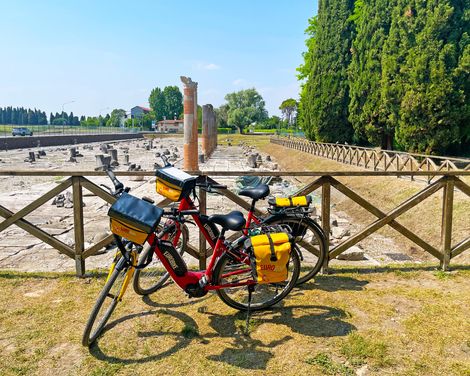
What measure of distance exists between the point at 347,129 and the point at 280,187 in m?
13.3

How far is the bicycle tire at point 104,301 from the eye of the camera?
303 cm

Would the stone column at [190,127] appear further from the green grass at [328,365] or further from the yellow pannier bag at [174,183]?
the green grass at [328,365]

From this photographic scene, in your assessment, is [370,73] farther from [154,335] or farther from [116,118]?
[116,118]

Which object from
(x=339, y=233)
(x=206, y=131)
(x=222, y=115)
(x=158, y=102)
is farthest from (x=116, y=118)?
(x=339, y=233)

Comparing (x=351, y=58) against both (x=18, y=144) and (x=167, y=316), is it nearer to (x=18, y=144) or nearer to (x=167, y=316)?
(x=167, y=316)

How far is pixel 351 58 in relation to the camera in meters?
26.9

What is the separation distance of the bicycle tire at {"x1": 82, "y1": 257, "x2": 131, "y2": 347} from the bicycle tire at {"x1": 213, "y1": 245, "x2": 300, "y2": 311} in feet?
2.65

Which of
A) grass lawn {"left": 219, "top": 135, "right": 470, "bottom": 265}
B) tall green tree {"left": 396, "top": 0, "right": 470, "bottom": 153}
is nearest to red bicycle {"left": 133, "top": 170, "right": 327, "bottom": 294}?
grass lawn {"left": 219, "top": 135, "right": 470, "bottom": 265}

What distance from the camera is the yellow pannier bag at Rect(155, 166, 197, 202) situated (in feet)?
11.0

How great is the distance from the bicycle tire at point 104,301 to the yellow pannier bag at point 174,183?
0.68m

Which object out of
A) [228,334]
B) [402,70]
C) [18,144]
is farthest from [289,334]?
[18,144]

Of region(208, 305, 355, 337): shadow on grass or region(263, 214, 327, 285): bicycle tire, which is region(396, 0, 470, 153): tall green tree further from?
region(208, 305, 355, 337): shadow on grass

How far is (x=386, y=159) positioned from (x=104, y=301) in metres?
14.7

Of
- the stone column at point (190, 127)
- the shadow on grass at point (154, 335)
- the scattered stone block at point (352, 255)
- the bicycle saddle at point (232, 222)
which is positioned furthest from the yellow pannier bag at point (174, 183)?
the stone column at point (190, 127)
